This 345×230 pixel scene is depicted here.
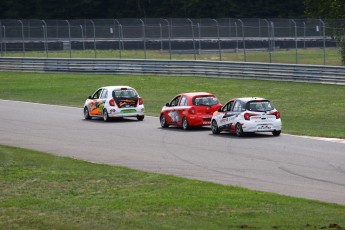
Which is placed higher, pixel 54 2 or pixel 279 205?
pixel 54 2

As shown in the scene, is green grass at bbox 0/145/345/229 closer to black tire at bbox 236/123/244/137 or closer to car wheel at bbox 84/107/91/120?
black tire at bbox 236/123/244/137

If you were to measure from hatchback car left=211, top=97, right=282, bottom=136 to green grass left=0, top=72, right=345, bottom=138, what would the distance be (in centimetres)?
136

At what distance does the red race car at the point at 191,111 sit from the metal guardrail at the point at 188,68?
13852 millimetres

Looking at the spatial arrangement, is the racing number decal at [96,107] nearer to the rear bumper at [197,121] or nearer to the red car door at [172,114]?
the red car door at [172,114]

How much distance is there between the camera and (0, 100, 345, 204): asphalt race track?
19953mm

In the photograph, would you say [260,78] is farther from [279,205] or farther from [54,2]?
[54,2]

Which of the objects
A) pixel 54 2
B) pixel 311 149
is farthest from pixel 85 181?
pixel 54 2

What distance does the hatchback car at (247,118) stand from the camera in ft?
94.3

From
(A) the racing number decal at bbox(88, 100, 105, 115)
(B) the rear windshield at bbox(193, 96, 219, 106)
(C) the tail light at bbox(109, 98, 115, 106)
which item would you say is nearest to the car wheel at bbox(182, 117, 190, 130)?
(B) the rear windshield at bbox(193, 96, 219, 106)


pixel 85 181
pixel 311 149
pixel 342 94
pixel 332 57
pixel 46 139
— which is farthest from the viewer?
pixel 332 57

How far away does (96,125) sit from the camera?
34.5 meters

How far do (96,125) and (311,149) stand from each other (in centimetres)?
1123

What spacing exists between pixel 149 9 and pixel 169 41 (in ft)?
128

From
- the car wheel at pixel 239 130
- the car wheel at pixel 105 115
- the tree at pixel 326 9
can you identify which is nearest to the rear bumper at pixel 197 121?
the car wheel at pixel 239 130
